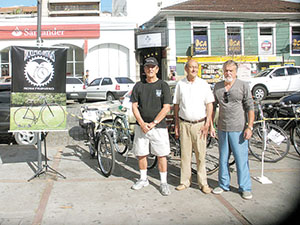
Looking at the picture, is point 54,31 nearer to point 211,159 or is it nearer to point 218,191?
point 211,159

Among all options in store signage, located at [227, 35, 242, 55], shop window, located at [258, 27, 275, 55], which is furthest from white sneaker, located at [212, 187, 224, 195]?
shop window, located at [258, 27, 275, 55]

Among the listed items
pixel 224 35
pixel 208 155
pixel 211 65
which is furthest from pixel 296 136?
pixel 224 35

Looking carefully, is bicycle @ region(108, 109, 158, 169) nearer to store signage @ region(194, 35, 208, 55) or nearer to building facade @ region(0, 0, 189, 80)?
building facade @ region(0, 0, 189, 80)

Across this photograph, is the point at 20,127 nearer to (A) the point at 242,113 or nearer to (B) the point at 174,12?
(A) the point at 242,113

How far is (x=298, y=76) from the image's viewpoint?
17094mm

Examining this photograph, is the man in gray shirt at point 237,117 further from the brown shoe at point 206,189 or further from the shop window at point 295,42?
the shop window at point 295,42

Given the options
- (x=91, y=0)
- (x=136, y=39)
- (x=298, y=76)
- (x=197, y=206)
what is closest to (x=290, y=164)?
(x=197, y=206)

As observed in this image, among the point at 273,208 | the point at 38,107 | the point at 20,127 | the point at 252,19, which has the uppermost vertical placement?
the point at 252,19

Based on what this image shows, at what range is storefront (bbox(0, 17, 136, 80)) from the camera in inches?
989

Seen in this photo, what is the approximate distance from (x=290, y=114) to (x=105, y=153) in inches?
183

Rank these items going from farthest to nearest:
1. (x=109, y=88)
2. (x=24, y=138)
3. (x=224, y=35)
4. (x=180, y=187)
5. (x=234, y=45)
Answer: (x=234, y=45), (x=224, y=35), (x=109, y=88), (x=24, y=138), (x=180, y=187)

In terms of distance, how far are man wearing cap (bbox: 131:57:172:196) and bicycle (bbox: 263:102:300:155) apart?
137 inches

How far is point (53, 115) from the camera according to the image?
18.2 feet

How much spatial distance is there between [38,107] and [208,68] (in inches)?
823
